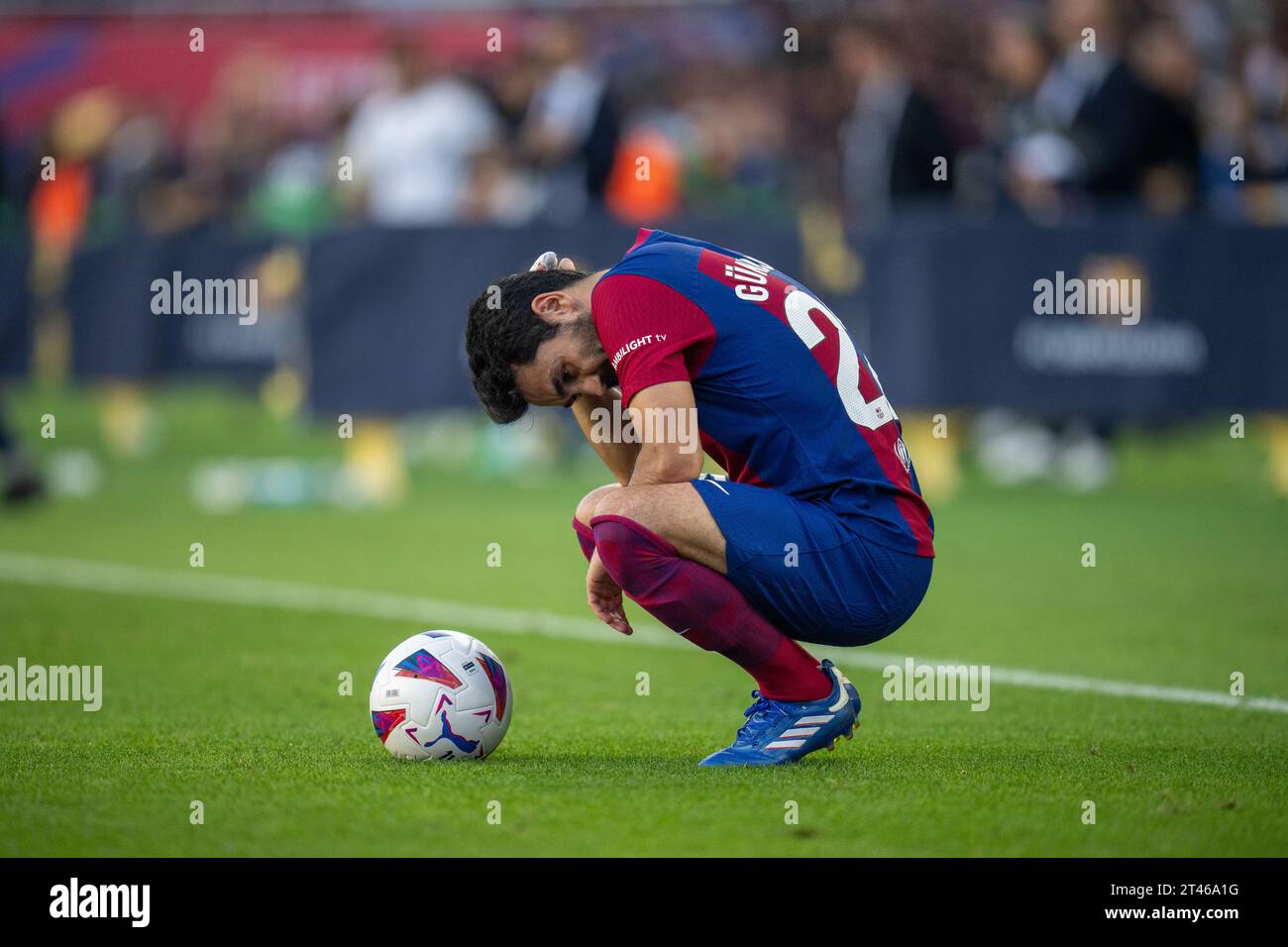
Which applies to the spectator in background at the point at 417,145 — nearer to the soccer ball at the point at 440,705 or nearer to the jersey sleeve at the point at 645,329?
the soccer ball at the point at 440,705

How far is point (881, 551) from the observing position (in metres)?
5.17

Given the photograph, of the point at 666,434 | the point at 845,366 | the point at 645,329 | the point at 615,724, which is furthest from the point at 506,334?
the point at 615,724

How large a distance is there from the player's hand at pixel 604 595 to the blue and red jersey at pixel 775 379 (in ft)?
1.67

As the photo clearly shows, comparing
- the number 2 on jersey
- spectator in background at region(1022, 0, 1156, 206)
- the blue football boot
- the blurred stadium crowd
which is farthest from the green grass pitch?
the blurred stadium crowd

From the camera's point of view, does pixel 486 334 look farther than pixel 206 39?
No

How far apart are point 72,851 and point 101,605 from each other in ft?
16.2

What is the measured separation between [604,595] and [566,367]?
696mm

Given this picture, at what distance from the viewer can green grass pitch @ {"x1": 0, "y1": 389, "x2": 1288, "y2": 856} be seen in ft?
14.2

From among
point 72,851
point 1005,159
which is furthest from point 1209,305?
point 72,851

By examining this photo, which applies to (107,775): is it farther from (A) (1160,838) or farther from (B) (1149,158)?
(B) (1149,158)

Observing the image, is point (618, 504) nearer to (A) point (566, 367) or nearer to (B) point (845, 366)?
(A) point (566, 367)

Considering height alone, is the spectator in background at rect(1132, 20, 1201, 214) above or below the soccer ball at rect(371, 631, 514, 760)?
above

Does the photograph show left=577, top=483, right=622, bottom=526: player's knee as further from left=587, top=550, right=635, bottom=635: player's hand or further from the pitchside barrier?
the pitchside barrier

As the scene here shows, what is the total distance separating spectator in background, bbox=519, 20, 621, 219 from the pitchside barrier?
4.45 ft
